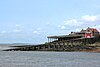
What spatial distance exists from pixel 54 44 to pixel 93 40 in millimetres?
17864

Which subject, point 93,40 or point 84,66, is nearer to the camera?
point 84,66

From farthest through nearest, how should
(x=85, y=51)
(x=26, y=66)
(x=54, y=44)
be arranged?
(x=54, y=44), (x=85, y=51), (x=26, y=66)

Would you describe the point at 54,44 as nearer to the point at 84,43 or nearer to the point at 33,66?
the point at 84,43

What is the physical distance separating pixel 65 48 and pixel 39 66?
7618cm

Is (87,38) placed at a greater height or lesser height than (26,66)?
greater

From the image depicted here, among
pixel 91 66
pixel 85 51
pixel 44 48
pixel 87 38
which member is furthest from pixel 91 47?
pixel 91 66

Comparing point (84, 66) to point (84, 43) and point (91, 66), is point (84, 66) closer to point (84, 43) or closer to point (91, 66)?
point (91, 66)

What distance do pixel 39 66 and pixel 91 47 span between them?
73.6 metres

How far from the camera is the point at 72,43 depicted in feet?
458

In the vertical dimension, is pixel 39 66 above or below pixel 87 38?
below

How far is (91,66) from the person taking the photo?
64.2m

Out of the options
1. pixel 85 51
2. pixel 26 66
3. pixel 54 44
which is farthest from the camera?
pixel 54 44

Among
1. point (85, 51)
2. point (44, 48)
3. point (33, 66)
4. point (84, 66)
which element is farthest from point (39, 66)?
point (44, 48)

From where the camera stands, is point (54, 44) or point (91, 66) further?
point (54, 44)
